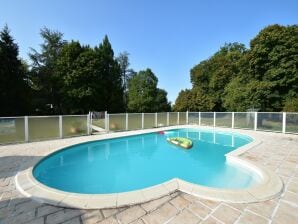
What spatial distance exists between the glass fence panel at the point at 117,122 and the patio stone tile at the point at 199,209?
9.27 metres

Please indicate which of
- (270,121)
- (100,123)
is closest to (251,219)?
(100,123)

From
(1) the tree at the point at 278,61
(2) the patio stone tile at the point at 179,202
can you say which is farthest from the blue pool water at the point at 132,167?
(1) the tree at the point at 278,61

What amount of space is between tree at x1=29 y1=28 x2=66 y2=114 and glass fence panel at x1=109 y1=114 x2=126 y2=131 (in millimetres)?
13245

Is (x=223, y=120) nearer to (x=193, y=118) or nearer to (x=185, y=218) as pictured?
(x=193, y=118)

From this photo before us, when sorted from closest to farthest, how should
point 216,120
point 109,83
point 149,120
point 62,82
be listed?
point 149,120
point 216,120
point 62,82
point 109,83

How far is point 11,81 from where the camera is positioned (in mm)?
16453

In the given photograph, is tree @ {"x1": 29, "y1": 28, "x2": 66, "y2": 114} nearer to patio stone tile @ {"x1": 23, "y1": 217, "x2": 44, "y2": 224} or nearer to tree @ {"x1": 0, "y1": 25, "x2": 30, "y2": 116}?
tree @ {"x1": 0, "y1": 25, "x2": 30, "y2": 116}

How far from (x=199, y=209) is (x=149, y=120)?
1140 cm

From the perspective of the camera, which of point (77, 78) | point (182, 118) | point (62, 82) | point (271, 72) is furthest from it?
point (62, 82)

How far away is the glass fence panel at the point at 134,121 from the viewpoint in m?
12.5

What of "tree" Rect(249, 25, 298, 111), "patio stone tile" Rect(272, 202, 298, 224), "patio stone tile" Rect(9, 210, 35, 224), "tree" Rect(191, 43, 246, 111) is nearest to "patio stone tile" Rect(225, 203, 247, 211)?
"patio stone tile" Rect(272, 202, 298, 224)

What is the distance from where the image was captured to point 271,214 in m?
2.50

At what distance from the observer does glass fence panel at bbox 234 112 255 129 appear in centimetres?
1234

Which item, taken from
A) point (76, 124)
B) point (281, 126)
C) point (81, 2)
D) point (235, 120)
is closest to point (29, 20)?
point (81, 2)
